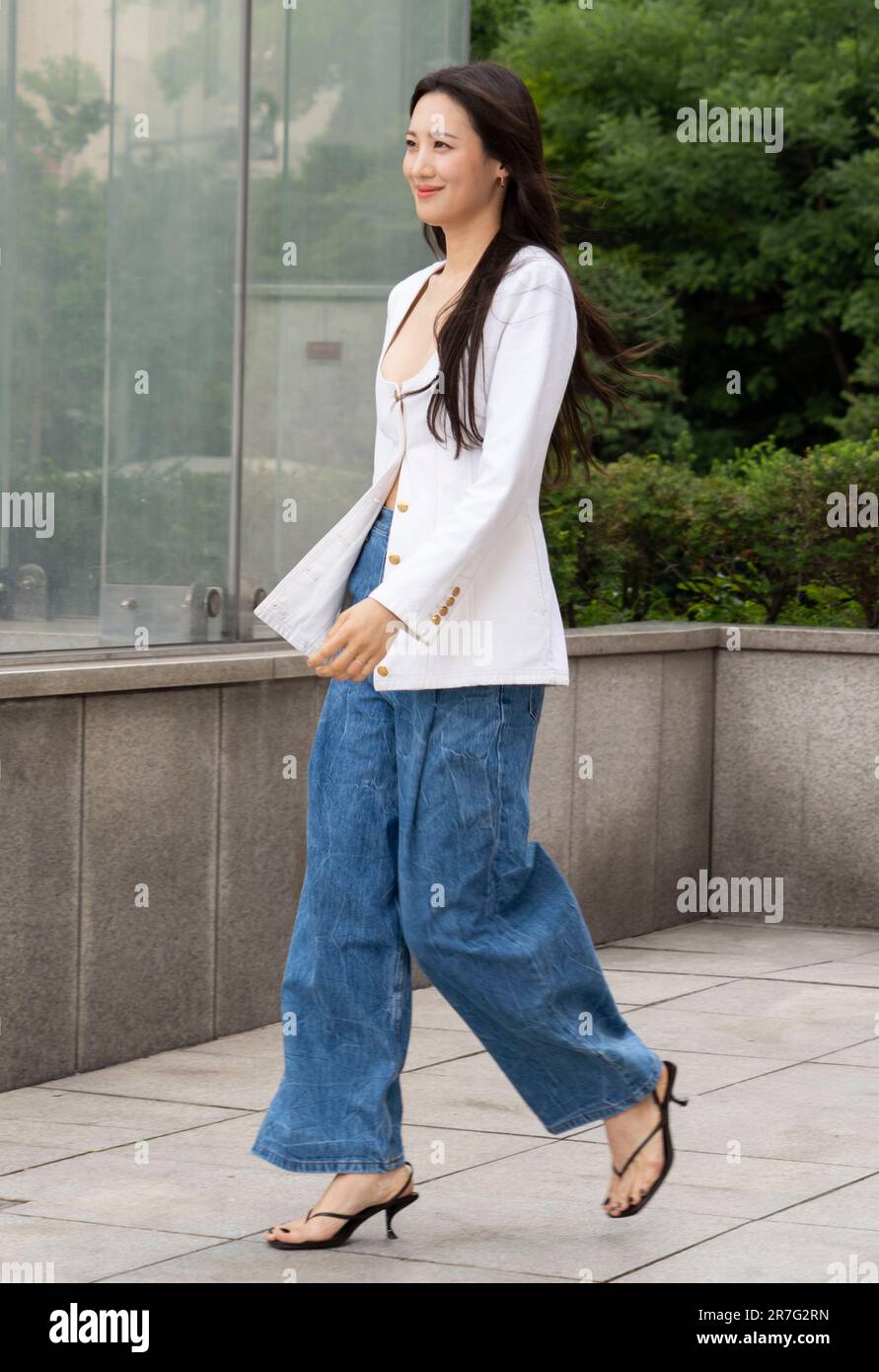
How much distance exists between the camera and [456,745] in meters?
3.98

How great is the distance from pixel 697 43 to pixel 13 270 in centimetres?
2807

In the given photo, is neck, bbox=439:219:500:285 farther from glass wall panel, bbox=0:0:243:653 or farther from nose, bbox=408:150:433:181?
glass wall panel, bbox=0:0:243:653

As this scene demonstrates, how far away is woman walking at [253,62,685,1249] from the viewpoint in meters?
3.95

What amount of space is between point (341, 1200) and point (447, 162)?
188 centimetres

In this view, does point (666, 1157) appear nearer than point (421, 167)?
No

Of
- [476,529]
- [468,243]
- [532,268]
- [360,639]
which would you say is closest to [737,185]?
[468,243]

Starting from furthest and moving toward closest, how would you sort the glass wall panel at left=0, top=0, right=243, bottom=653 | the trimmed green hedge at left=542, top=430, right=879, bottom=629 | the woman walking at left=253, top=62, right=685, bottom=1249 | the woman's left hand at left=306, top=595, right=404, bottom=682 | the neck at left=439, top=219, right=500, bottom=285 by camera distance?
the trimmed green hedge at left=542, top=430, right=879, bottom=629 < the glass wall panel at left=0, top=0, right=243, bottom=653 < the neck at left=439, top=219, right=500, bottom=285 < the woman walking at left=253, top=62, right=685, bottom=1249 < the woman's left hand at left=306, top=595, right=404, bottom=682

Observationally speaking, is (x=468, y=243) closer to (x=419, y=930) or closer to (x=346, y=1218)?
(x=419, y=930)

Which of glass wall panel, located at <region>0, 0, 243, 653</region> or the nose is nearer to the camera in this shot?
the nose

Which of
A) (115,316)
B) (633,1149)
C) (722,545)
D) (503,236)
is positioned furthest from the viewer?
(722,545)

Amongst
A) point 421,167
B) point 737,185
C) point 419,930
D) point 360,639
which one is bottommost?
point 419,930

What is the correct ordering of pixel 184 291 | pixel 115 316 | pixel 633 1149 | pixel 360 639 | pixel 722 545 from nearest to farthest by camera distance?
pixel 360 639 → pixel 633 1149 → pixel 115 316 → pixel 184 291 → pixel 722 545

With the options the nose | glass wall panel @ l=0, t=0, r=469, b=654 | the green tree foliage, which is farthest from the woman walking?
the green tree foliage
